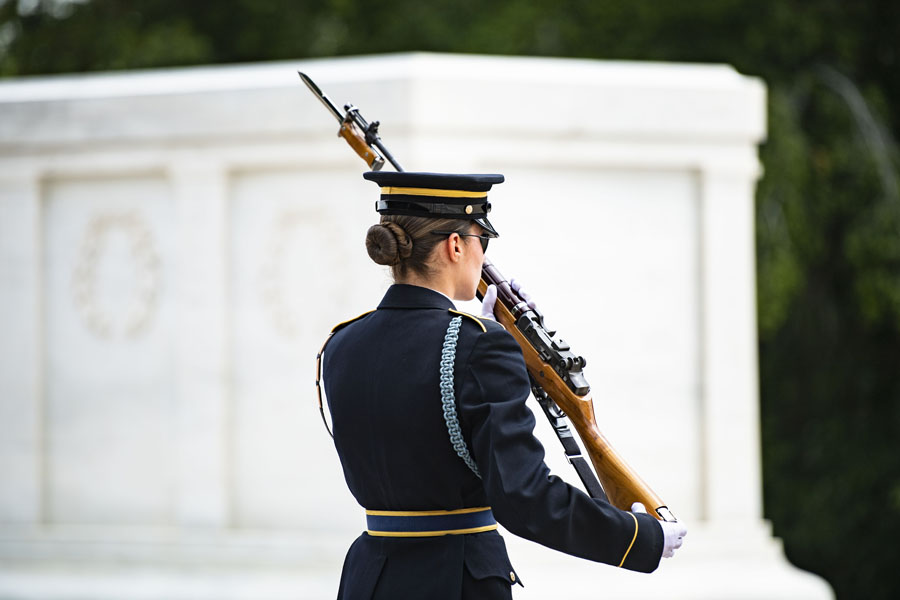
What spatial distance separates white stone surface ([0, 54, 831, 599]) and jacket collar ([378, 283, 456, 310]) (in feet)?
9.39

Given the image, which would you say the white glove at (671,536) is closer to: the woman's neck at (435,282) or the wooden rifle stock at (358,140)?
the woman's neck at (435,282)

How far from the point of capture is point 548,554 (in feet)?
18.8

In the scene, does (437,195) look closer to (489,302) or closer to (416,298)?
(416,298)

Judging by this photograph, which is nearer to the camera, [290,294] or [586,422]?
[586,422]

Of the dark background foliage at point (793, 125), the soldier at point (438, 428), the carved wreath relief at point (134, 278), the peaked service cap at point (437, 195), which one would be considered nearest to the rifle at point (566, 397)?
the soldier at point (438, 428)

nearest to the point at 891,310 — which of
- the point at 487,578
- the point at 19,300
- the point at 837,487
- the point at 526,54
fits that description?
the point at 837,487

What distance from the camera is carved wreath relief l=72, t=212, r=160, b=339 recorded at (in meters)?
6.14

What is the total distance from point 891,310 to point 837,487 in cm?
193

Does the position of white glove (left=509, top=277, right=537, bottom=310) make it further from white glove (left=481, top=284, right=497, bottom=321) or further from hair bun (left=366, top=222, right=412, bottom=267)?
hair bun (left=366, top=222, right=412, bottom=267)

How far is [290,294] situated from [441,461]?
10.8 feet

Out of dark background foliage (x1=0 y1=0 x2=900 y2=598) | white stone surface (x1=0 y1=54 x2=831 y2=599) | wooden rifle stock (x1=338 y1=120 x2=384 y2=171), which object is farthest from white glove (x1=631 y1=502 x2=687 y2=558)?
dark background foliage (x1=0 y1=0 x2=900 y2=598)

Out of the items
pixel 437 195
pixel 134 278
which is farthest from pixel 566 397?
pixel 134 278

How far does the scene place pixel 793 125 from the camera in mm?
10156

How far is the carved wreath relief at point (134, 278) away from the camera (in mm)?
6137
